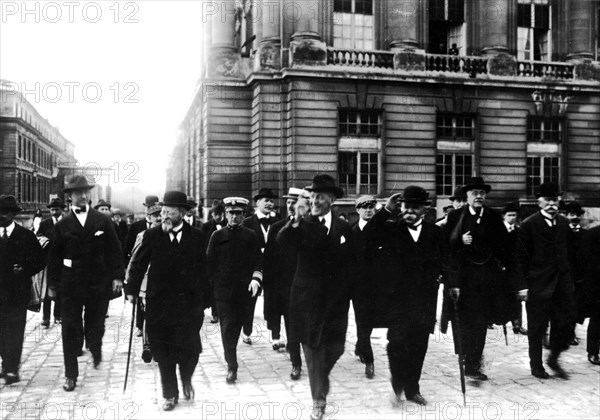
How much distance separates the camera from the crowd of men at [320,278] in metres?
6.17

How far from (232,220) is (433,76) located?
1817 cm

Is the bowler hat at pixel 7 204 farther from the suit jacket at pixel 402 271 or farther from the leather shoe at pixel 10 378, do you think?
the suit jacket at pixel 402 271

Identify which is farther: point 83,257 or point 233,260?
point 233,260

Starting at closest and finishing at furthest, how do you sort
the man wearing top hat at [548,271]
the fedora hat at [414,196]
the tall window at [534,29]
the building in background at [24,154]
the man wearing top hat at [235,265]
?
the fedora hat at [414,196]
the man wearing top hat at [235,265]
the man wearing top hat at [548,271]
the tall window at [534,29]
the building in background at [24,154]

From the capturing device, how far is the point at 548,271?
25.3 feet

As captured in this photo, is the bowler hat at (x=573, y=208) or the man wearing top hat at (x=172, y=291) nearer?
the man wearing top hat at (x=172, y=291)

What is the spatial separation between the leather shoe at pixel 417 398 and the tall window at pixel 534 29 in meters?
23.7

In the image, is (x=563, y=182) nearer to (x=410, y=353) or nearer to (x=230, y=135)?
(x=230, y=135)

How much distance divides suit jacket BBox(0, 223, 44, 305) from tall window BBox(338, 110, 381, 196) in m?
17.3

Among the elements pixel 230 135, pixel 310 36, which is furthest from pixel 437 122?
pixel 230 135

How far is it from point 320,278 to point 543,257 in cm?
335

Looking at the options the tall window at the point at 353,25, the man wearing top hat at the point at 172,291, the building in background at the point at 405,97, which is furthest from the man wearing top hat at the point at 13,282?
the tall window at the point at 353,25

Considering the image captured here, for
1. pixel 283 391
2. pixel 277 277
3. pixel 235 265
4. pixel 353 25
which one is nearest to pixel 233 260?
pixel 235 265

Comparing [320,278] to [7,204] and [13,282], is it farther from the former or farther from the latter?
[7,204]
